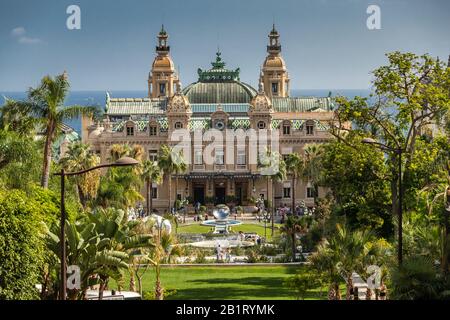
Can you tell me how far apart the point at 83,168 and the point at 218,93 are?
181 feet

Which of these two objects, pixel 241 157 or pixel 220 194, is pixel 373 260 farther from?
pixel 220 194

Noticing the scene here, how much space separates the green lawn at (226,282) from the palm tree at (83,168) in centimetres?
697

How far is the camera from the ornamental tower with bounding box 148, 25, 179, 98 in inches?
5032

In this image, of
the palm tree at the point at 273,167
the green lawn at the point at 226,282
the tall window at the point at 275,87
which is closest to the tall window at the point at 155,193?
the palm tree at the point at 273,167

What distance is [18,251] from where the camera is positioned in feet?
107

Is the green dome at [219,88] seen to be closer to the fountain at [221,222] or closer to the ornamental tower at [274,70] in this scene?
the ornamental tower at [274,70]

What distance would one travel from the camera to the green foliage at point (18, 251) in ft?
104

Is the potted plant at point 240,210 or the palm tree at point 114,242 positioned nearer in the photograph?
the palm tree at point 114,242

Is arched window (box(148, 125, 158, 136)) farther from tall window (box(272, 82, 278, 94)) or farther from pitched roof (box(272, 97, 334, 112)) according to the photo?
tall window (box(272, 82, 278, 94))

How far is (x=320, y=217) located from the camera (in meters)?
66.5

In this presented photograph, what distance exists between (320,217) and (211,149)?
42.6m

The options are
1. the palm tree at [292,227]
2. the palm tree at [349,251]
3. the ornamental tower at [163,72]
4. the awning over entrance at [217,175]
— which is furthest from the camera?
the ornamental tower at [163,72]

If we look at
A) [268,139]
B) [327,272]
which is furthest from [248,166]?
[327,272]
